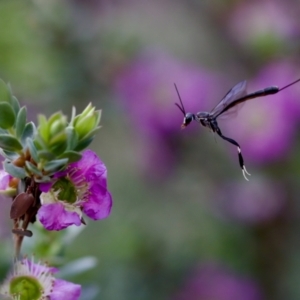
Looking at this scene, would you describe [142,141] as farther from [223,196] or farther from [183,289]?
[183,289]

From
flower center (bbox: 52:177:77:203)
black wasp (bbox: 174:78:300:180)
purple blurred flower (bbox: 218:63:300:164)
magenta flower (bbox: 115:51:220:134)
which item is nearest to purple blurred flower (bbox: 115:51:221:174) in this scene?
magenta flower (bbox: 115:51:220:134)

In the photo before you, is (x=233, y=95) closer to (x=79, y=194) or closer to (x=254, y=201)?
(x=79, y=194)

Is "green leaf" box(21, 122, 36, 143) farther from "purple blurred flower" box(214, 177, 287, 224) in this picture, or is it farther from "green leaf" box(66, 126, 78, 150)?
"purple blurred flower" box(214, 177, 287, 224)

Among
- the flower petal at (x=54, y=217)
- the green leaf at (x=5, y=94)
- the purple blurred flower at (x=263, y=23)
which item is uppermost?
the purple blurred flower at (x=263, y=23)

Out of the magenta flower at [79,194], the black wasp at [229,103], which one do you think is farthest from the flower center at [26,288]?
the black wasp at [229,103]

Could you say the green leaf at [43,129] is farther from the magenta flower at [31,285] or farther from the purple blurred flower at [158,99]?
the purple blurred flower at [158,99]

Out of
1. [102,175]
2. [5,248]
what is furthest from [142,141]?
[102,175]
